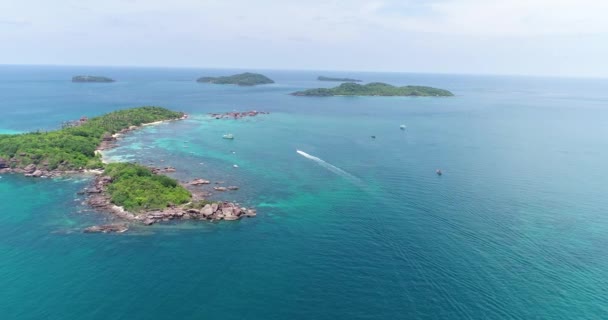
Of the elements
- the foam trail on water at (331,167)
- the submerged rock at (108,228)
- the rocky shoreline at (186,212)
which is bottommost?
the submerged rock at (108,228)

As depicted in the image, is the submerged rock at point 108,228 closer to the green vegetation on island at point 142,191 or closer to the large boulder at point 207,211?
the green vegetation on island at point 142,191

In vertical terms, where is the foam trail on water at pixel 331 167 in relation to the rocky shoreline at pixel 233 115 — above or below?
below

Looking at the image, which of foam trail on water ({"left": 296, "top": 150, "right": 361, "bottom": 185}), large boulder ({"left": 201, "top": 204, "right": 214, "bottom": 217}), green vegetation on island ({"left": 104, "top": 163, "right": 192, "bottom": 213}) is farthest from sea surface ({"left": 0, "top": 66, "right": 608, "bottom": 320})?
green vegetation on island ({"left": 104, "top": 163, "right": 192, "bottom": 213})

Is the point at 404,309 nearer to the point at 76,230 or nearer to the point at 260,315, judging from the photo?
the point at 260,315

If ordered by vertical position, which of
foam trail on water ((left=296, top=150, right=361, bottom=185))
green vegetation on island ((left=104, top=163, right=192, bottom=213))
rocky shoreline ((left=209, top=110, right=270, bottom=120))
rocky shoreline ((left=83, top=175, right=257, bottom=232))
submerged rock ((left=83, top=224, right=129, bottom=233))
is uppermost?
rocky shoreline ((left=209, top=110, right=270, bottom=120))

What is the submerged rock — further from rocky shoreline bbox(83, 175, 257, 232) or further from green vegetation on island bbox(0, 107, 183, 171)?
green vegetation on island bbox(0, 107, 183, 171)

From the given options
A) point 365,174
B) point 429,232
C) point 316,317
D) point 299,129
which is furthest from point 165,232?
point 299,129

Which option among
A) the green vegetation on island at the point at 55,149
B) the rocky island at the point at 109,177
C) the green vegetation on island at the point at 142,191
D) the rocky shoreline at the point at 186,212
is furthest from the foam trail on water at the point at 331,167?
the green vegetation on island at the point at 55,149

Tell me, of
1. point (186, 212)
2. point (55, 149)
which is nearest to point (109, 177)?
point (55, 149)

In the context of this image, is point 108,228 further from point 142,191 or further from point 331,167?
point 331,167
